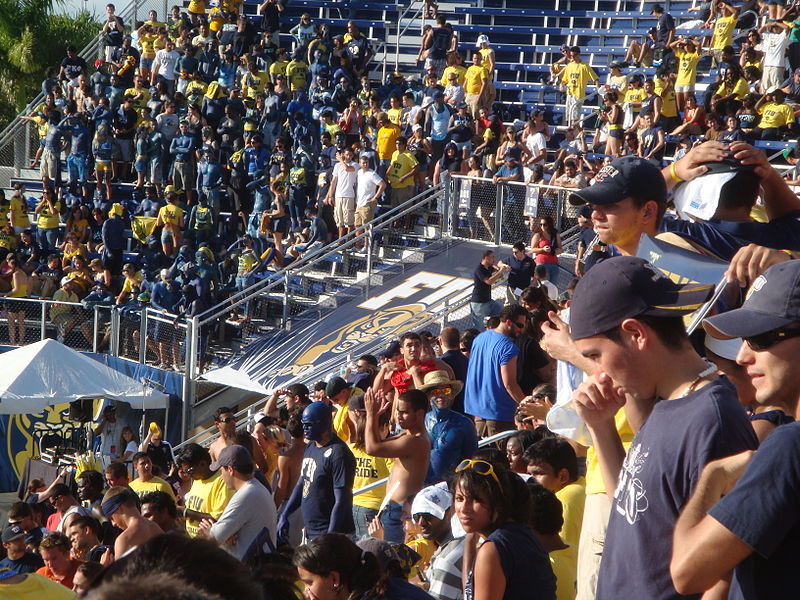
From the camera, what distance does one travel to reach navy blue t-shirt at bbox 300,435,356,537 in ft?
22.2

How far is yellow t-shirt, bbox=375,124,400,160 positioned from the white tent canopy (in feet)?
21.1

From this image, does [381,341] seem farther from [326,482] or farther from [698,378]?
[698,378]

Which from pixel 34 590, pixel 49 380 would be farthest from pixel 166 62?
pixel 34 590

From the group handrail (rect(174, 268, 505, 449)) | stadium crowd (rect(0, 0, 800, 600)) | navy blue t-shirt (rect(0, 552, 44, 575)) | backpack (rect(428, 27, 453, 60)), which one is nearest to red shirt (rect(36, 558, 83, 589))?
stadium crowd (rect(0, 0, 800, 600))

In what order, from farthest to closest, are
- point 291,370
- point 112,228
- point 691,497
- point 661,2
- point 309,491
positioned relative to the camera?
point 661,2
point 112,228
point 291,370
point 309,491
point 691,497

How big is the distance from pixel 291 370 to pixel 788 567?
13087 millimetres

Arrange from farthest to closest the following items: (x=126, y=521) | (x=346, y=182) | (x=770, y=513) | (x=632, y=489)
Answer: (x=346, y=182) < (x=126, y=521) < (x=632, y=489) < (x=770, y=513)

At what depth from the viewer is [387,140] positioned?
720 inches

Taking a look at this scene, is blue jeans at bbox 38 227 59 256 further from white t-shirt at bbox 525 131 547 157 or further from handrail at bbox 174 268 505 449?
white t-shirt at bbox 525 131 547 157

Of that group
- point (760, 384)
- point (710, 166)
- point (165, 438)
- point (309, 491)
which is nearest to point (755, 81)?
point (165, 438)

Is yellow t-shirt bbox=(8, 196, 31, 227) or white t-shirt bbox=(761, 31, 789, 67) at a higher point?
white t-shirt bbox=(761, 31, 789, 67)

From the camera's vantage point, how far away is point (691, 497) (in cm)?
227

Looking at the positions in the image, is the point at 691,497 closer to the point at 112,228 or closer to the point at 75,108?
the point at 112,228

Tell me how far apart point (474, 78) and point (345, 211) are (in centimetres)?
395
